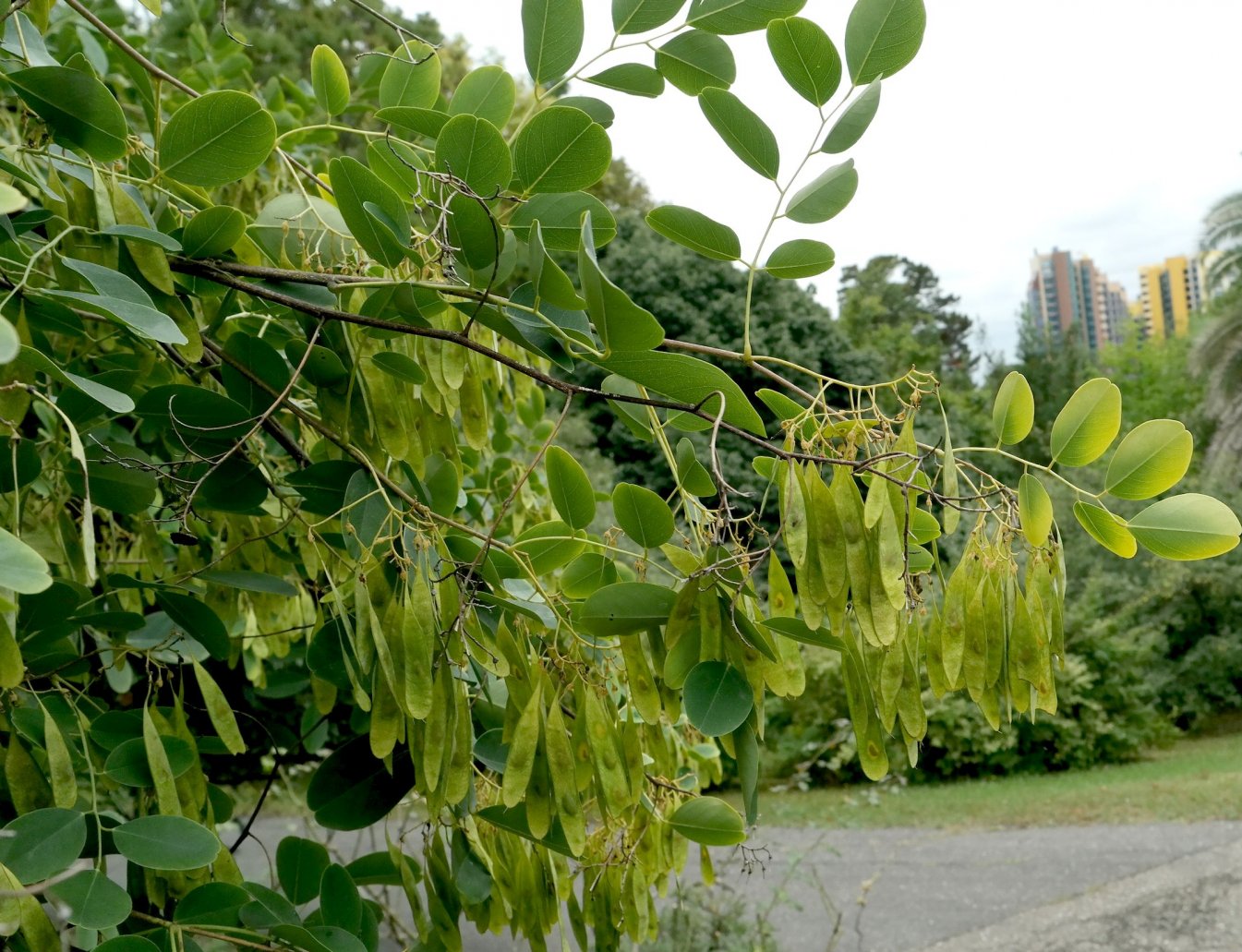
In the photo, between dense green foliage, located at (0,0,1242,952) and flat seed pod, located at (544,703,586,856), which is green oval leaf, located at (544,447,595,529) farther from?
flat seed pod, located at (544,703,586,856)

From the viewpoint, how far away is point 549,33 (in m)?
0.95

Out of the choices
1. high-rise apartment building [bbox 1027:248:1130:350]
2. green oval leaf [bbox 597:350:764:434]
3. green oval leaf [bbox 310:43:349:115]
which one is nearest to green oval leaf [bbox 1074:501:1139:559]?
green oval leaf [bbox 597:350:764:434]

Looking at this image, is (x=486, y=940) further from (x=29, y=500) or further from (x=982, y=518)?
(x=982, y=518)

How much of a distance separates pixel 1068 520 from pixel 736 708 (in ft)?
44.7

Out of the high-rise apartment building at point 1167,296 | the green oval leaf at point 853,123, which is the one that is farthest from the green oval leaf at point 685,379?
the high-rise apartment building at point 1167,296

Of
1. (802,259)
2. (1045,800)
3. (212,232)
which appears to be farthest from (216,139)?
(1045,800)

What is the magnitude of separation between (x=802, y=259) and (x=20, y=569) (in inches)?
25.4

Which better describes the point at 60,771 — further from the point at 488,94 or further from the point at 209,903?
the point at 488,94

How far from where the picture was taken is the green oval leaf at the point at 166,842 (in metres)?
0.84

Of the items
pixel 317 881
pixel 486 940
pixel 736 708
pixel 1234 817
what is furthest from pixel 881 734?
pixel 1234 817

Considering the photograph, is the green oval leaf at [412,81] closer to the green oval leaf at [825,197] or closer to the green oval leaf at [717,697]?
the green oval leaf at [825,197]

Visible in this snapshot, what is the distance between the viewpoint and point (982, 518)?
774 millimetres

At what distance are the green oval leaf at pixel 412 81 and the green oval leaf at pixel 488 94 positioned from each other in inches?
4.9

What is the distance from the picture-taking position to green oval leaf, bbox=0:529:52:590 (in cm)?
50
